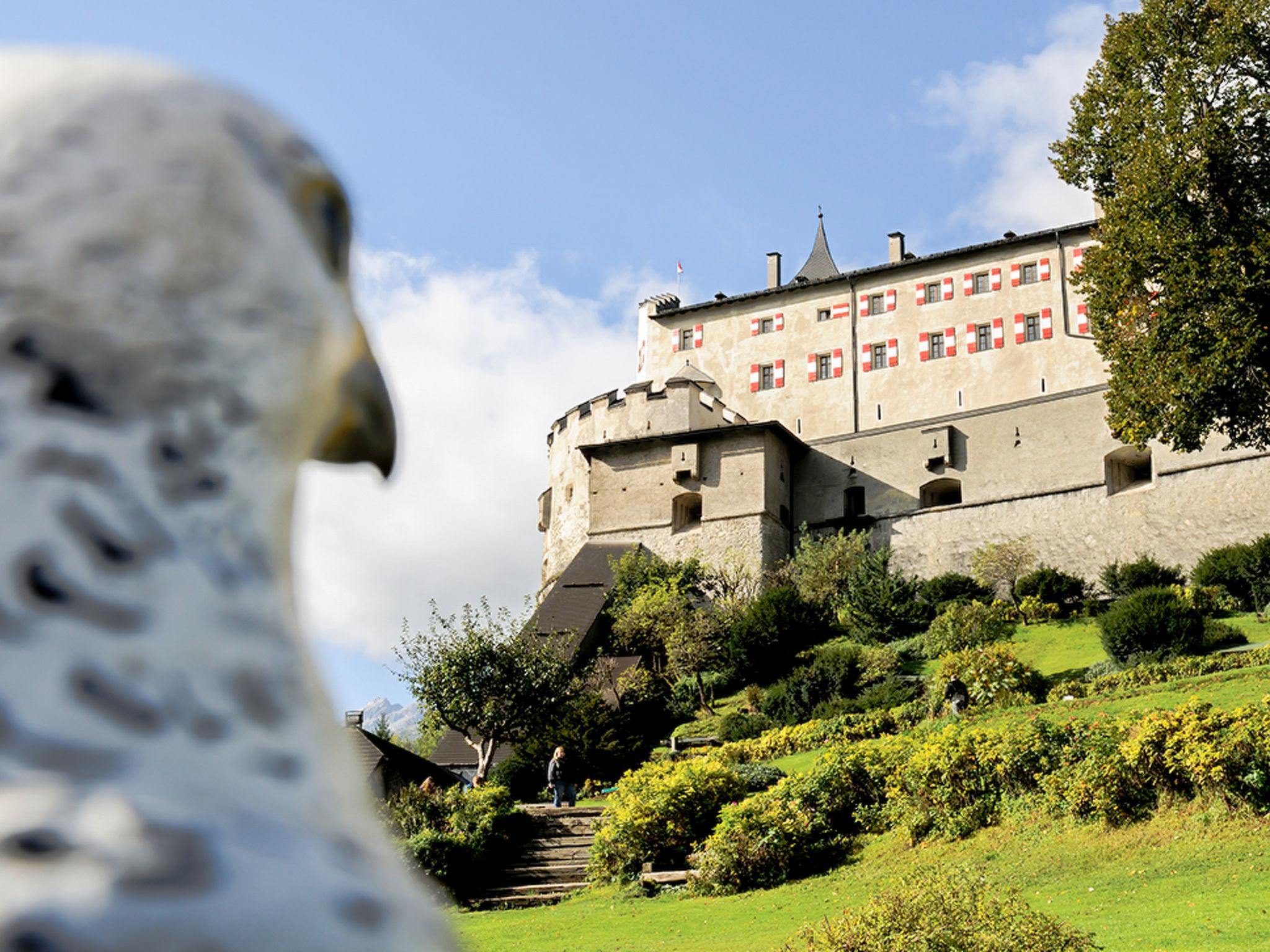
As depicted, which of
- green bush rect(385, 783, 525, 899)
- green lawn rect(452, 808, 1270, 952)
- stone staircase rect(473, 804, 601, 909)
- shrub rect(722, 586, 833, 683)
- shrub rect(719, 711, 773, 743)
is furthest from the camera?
shrub rect(722, 586, 833, 683)

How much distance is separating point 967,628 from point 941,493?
437 inches

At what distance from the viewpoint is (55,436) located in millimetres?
565

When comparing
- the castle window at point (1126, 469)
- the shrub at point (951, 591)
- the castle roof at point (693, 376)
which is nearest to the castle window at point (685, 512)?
the castle roof at point (693, 376)

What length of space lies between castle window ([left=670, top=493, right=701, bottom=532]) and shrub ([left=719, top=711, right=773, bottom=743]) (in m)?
13.8

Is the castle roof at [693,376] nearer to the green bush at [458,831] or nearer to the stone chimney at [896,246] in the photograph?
the stone chimney at [896,246]

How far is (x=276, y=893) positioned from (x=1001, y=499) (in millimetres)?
36953

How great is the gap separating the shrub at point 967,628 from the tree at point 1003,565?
2.91 metres

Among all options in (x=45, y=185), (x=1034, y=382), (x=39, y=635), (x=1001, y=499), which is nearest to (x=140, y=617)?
(x=39, y=635)

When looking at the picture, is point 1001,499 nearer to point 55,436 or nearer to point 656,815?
point 656,815

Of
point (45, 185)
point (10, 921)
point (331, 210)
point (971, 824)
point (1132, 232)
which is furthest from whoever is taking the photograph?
point (1132, 232)

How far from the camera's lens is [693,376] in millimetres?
44500

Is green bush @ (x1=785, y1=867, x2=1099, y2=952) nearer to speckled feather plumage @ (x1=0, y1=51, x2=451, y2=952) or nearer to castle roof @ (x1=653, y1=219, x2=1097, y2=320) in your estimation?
speckled feather plumage @ (x1=0, y1=51, x2=451, y2=952)

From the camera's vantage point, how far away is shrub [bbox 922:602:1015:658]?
1070 inches

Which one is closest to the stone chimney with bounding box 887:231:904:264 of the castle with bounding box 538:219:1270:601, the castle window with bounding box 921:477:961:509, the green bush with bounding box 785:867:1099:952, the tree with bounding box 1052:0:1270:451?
the castle with bounding box 538:219:1270:601
